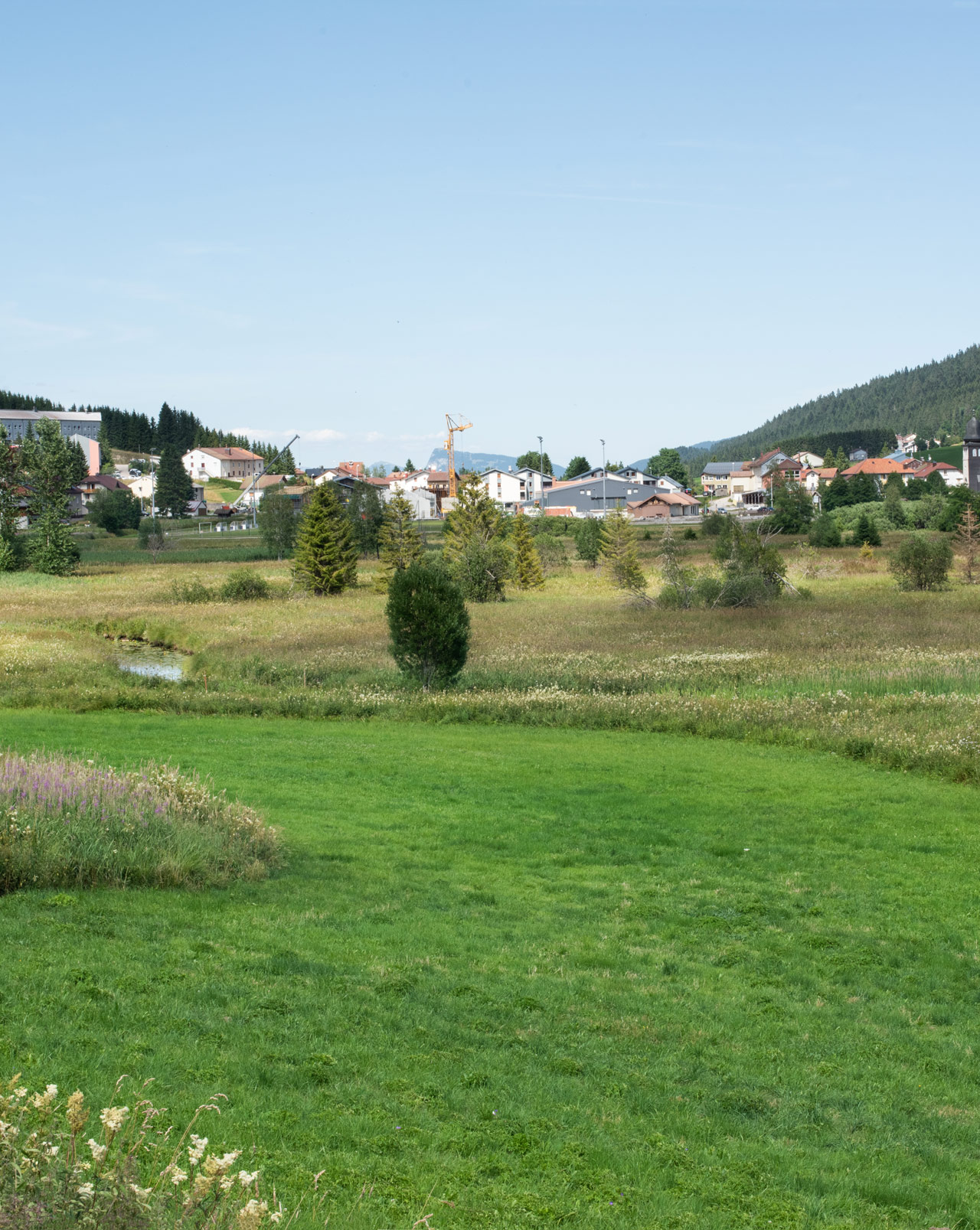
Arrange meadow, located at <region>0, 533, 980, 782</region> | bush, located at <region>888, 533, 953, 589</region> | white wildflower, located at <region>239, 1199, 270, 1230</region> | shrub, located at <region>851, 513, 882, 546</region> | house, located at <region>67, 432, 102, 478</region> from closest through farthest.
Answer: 1. white wildflower, located at <region>239, 1199, 270, 1230</region>
2. meadow, located at <region>0, 533, 980, 782</region>
3. bush, located at <region>888, 533, 953, 589</region>
4. shrub, located at <region>851, 513, 882, 546</region>
5. house, located at <region>67, 432, 102, 478</region>

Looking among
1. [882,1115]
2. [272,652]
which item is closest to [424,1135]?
[882,1115]

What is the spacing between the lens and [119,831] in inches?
434

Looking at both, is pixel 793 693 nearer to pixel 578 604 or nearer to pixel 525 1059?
pixel 525 1059

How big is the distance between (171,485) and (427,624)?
426ft

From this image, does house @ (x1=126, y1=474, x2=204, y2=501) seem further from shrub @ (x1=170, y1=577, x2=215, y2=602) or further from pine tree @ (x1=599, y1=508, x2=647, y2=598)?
pine tree @ (x1=599, y1=508, x2=647, y2=598)

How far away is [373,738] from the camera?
23.0 m

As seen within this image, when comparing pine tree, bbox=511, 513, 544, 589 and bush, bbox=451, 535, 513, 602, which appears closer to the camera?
bush, bbox=451, 535, 513, 602

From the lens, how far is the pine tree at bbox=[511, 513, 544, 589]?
70438 millimetres

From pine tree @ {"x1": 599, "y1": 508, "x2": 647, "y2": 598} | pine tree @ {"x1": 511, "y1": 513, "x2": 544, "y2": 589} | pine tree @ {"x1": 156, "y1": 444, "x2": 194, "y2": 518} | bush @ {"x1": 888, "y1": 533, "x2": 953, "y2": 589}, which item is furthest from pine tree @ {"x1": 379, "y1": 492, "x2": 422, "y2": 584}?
pine tree @ {"x1": 156, "y1": 444, "x2": 194, "y2": 518}

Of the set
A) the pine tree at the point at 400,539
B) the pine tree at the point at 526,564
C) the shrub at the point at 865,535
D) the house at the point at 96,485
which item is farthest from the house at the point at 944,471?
the house at the point at 96,485

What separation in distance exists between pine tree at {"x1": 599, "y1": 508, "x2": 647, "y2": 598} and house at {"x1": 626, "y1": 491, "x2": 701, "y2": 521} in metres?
59.0

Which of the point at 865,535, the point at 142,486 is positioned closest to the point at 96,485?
the point at 142,486

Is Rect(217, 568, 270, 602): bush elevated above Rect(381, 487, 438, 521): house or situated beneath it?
situated beneath

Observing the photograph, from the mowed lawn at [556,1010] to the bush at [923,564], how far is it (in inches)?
1644
